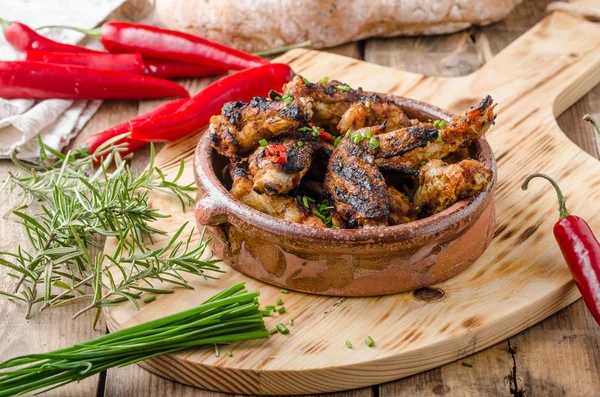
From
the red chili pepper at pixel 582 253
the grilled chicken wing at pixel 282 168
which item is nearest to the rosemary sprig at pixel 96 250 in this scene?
the grilled chicken wing at pixel 282 168

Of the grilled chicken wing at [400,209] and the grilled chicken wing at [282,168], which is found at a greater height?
the grilled chicken wing at [282,168]

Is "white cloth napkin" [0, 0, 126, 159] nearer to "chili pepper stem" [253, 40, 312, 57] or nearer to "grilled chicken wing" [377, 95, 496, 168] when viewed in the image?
"chili pepper stem" [253, 40, 312, 57]

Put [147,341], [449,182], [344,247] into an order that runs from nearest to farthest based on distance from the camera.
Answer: [147,341] < [344,247] < [449,182]

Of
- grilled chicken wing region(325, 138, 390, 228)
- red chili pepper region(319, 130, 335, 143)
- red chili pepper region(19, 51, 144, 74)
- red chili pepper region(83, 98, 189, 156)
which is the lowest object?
grilled chicken wing region(325, 138, 390, 228)

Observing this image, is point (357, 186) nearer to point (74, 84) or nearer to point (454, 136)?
point (454, 136)

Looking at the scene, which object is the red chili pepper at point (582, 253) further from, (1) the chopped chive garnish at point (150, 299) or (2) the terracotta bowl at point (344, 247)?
(1) the chopped chive garnish at point (150, 299)

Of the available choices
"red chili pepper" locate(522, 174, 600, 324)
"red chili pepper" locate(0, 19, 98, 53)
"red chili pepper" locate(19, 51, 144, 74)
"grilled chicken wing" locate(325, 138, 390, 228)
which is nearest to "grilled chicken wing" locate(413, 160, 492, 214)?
"grilled chicken wing" locate(325, 138, 390, 228)

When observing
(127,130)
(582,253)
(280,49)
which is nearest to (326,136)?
(582,253)
